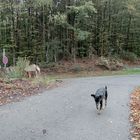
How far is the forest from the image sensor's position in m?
24.6

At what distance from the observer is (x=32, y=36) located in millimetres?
26188

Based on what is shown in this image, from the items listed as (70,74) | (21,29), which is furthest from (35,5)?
(70,74)

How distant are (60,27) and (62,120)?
20.4 metres

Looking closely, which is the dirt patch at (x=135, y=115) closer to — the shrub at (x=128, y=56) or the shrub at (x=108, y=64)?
the shrub at (x=108, y=64)

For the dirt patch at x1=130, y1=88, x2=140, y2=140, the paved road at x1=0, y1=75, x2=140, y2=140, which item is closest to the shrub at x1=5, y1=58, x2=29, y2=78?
the paved road at x1=0, y1=75, x2=140, y2=140

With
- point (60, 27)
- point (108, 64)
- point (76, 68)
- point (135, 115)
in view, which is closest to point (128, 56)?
point (108, 64)

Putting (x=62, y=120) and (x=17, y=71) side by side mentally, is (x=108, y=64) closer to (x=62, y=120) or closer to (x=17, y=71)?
(x=17, y=71)

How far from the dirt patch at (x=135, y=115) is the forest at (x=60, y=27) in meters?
13.7

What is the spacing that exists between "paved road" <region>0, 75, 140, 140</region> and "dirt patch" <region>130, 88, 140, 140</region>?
145mm

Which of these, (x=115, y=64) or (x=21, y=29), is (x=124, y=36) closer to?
(x=115, y=64)

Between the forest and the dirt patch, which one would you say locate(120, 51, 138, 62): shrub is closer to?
the forest

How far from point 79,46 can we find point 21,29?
17.6 ft

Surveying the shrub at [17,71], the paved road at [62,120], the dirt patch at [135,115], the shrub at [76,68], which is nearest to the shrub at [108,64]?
the shrub at [76,68]

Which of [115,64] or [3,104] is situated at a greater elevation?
[3,104]
